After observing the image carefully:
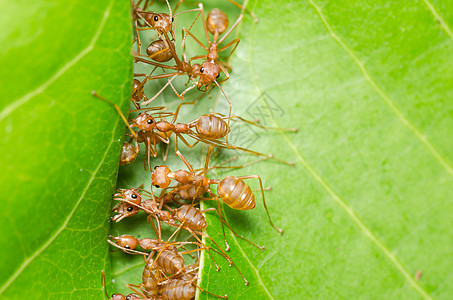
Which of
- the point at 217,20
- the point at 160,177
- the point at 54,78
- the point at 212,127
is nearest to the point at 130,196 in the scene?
the point at 160,177

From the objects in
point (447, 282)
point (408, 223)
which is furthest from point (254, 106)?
point (447, 282)

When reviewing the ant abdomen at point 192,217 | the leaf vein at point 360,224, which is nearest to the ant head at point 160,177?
the ant abdomen at point 192,217

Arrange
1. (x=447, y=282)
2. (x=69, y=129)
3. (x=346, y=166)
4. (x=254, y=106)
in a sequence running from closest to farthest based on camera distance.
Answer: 1. (x=69, y=129)
2. (x=447, y=282)
3. (x=346, y=166)
4. (x=254, y=106)

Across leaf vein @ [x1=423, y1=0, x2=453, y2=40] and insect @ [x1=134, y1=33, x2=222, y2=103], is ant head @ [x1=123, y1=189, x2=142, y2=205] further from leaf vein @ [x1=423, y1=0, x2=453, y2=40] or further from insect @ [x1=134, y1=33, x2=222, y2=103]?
leaf vein @ [x1=423, y1=0, x2=453, y2=40]

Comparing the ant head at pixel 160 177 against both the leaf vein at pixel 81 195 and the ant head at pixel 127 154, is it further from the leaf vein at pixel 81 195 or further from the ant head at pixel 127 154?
the leaf vein at pixel 81 195

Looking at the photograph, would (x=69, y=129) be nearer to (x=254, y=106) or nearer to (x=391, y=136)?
(x=254, y=106)
